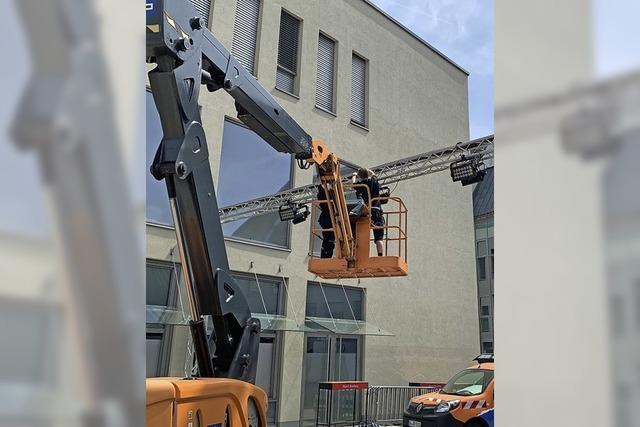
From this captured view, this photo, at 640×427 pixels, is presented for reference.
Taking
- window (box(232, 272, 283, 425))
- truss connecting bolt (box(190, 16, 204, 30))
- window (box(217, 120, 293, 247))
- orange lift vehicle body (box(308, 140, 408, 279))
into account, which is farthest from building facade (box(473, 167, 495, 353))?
truss connecting bolt (box(190, 16, 204, 30))

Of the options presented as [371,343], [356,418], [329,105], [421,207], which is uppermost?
[329,105]

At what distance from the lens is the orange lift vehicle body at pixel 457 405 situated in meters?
10.8

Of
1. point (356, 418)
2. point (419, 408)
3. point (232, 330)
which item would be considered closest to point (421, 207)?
point (356, 418)

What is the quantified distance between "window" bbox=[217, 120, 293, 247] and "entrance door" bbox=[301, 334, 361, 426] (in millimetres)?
2851

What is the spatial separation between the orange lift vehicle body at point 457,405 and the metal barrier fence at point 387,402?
3098 mm

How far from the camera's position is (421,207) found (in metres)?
18.9

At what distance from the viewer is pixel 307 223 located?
1502 cm

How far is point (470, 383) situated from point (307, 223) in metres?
5.79

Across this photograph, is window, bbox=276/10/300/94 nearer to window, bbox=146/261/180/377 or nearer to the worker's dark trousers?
window, bbox=146/261/180/377
